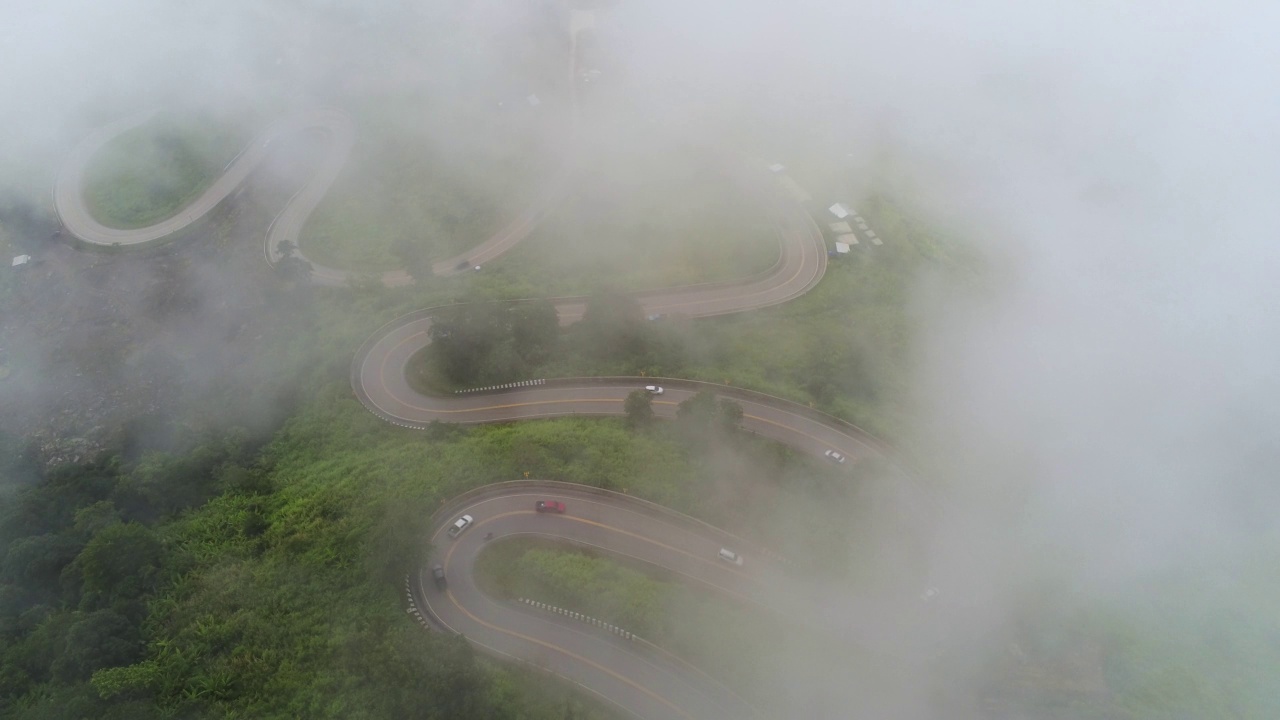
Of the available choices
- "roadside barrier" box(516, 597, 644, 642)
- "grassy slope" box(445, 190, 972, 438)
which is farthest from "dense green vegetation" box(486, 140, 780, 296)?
"roadside barrier" box(516, 597, 644, 642)

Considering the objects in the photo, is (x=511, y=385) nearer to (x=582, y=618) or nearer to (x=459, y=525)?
(x=459, y=525)

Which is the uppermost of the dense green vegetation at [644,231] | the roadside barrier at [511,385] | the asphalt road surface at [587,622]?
the dense green vegetation at [644,231]

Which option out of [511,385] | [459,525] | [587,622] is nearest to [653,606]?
[587,622]

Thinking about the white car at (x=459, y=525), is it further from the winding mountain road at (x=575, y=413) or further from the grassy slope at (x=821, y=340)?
the grassy slope at (x=821, y=340)

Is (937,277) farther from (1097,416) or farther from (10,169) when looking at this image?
(10,169)

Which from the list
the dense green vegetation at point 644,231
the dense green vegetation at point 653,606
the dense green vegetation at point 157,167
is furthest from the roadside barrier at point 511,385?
the dense green vegetation at point 157,167

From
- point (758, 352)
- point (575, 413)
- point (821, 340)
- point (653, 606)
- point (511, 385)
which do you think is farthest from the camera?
point (821, 340)

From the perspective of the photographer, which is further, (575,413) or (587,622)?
(575,413)
